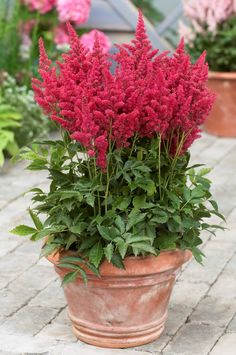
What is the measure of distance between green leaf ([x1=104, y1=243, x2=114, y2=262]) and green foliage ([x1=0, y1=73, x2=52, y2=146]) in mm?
3585

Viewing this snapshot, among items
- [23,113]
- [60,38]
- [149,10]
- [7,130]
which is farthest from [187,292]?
[149,10]

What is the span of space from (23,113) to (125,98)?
12.2 feet

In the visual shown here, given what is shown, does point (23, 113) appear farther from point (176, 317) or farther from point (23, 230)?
point (23, 230)

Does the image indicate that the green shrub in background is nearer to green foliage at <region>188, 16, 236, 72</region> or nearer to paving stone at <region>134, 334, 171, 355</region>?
green foliage at <region>188, 16, 236, 72</region>

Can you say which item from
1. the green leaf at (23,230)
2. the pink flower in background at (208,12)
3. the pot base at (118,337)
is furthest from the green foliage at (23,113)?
the pot base at (118,337)

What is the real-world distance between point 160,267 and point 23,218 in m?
2.19

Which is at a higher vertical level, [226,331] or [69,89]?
[69,89]

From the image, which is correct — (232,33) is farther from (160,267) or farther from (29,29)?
(160,267)

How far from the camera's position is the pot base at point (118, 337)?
13.1ft

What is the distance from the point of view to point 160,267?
3855 mm

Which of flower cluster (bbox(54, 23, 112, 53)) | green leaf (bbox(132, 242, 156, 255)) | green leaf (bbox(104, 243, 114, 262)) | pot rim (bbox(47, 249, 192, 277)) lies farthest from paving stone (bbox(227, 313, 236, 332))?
flower cluster (bbox(54, 23, 112, 53))

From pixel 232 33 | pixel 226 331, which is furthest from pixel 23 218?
pixel 232 33

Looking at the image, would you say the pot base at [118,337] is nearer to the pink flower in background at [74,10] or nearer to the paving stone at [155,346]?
the paving stone at [155,346]

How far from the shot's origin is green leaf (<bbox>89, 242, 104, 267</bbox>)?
3732 millimetres
